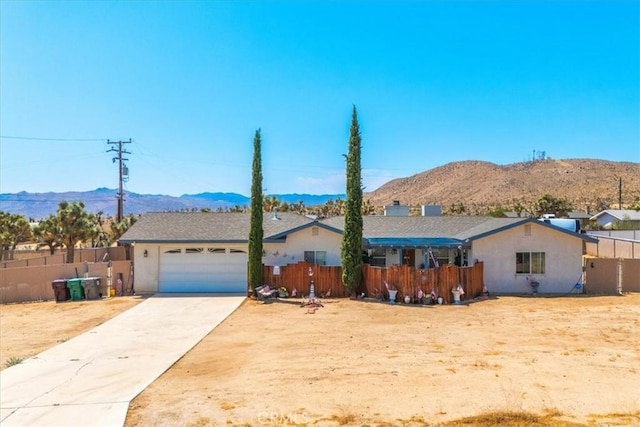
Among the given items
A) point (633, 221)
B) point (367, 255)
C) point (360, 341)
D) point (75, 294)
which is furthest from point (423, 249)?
point (633, 221)

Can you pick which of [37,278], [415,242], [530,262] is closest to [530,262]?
[530,262]

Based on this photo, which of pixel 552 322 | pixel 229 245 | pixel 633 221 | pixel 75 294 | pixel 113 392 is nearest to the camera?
pixel 113 392

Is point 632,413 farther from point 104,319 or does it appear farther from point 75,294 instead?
point 75,294

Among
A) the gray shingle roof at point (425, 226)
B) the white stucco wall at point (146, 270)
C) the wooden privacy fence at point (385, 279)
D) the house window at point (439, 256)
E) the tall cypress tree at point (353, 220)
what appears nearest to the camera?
the wooden privacy fence at point (385, 279)

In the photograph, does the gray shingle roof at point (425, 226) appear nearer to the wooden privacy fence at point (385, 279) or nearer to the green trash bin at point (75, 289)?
the wooden privacy fence at point (385, 279)

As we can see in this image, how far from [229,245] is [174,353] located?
10973mm

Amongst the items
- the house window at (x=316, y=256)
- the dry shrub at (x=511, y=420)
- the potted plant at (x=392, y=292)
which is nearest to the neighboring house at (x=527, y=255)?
the potted plant at (x=392, y=292)

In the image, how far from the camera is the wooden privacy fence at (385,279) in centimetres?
2036

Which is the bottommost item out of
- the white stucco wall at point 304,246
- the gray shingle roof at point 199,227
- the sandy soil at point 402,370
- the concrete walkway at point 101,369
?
the concrete walkway at point 101,369

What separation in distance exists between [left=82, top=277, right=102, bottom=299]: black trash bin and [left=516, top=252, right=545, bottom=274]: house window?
68.8 feet

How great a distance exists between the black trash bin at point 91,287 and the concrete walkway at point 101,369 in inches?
173

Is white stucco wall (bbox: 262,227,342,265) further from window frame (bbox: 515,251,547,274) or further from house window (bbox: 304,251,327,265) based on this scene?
window frame (bbox: 515,251,547,274)

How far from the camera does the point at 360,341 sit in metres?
13.9

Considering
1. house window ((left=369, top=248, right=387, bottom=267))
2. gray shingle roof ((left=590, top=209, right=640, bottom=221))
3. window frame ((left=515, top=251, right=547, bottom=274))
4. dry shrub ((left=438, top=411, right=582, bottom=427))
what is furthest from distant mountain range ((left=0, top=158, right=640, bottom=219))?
dry shrub ((left=438, top=411, right=582, bottom=427))
